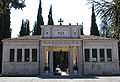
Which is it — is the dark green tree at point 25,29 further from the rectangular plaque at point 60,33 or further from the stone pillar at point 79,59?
the stone pillar at point 79,59

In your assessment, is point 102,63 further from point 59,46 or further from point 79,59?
point 59,46

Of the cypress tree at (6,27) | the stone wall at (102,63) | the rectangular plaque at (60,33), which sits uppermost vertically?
the cypress tree at (6,27)

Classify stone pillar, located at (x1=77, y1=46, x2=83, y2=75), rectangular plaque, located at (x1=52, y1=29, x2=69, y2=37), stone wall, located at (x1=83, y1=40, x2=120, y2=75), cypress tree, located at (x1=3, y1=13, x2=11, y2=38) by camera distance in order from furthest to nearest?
1. cypress tree, located at (x1=3, y1=13, x2=11, y2=38)
2. stone wall, located at (x1=83, y1=40, x2=120, y2=75)
3. rectangular plaque, located at (x1=52, y1=29, x2=69, y2=37)
4. stone pillar, located at (x1=77, y1=46, x2=83, y2=75)

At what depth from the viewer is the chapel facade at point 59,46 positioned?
2634 centimetres

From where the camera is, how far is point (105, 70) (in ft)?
88.7

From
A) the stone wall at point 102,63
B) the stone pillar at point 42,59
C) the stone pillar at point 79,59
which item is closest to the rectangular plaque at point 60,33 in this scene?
the stone pillar at point 42,59

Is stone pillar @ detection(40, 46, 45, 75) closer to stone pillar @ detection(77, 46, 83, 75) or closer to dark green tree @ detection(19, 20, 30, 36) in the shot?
stone pillar @ detection(77, 46, 83, 75)

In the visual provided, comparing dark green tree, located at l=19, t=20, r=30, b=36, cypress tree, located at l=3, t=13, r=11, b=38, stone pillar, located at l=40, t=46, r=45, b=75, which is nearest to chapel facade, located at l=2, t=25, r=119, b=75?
stone pillar, located at l=40, t=46, r=45, b=75

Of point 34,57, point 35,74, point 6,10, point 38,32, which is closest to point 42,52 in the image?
point 34,57

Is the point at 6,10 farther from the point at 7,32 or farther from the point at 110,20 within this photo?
the point at 7,32

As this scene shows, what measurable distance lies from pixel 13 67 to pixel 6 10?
14.6 meters

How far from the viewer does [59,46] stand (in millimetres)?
27031

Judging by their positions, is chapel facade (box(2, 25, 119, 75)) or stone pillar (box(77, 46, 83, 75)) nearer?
stone pillar (box(77, 46, 83, 75))

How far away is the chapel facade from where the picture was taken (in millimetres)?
26344
